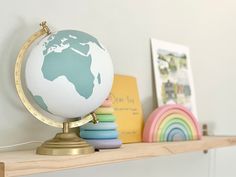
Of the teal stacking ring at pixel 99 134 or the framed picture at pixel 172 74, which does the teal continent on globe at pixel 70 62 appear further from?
the framed picture at pixel 172 74

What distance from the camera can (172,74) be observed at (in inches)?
51.1

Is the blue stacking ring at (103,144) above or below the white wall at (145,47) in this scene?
below

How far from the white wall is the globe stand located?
12 cm

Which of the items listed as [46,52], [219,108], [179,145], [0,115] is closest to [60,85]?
[46,52]

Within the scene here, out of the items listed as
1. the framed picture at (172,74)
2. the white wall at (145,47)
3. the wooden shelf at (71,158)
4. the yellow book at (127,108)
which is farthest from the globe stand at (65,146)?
the framed picture at (172,74)

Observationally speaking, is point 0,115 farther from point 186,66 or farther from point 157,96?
point 186,66

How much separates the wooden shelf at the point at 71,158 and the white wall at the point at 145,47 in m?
0.15

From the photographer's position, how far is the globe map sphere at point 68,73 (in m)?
0.80

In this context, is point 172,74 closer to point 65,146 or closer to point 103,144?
point 103,144

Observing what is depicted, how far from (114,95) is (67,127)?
25 centimetres

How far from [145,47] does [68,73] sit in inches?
19.3

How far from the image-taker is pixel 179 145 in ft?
3.49

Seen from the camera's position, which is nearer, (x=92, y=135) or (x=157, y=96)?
(x=92, y=135)

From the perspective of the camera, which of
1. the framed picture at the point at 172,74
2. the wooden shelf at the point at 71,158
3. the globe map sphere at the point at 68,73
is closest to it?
the wooden shelf at the point at 71,158
